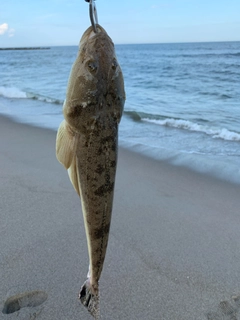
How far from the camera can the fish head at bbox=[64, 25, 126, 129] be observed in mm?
2146

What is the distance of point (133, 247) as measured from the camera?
448cm

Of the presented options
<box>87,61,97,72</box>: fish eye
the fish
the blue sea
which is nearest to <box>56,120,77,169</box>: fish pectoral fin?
the fish

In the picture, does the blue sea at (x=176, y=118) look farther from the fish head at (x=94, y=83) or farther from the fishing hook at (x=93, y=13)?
the fishing hook at (x=93, y=13)

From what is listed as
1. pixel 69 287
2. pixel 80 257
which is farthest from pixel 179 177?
pixel 69 287

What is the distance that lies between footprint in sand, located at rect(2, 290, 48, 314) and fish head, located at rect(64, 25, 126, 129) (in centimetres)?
223

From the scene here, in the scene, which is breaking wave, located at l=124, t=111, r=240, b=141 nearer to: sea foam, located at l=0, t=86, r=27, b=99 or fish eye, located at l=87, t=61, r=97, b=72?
sea foam, located at l=0, t=86, r=27, b=99

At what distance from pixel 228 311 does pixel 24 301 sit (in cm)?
209

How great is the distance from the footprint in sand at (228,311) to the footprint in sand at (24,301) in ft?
5.67

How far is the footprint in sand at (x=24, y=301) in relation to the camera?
346 centimetres

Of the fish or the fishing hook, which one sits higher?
the fishing hook

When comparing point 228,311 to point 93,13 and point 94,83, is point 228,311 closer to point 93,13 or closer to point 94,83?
point 94,83

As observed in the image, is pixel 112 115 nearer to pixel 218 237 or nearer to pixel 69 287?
pixel 69 287

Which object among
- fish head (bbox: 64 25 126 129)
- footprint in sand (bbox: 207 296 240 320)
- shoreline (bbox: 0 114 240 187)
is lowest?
shoreline (bbox: 0 114 240 187)

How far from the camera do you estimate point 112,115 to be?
217 centimetres
